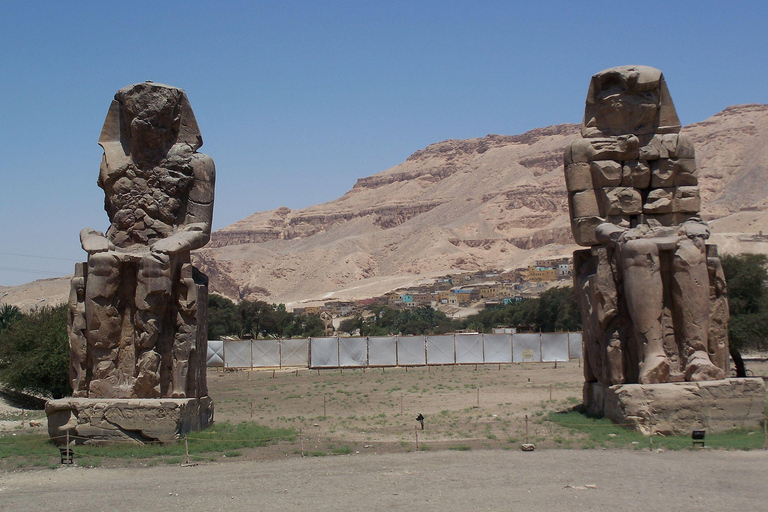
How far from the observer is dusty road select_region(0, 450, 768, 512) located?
6.03 meters

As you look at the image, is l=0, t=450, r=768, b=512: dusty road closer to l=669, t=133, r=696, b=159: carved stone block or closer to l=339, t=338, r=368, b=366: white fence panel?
l=669, t=133, r=696, b=159: carved stone block

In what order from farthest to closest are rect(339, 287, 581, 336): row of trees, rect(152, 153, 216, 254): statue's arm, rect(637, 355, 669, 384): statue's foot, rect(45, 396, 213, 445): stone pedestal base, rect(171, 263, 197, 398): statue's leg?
1. rect(339, 287, 581, 336): row of trees
2. rect(152, 153, 216, 254): statue's arm
3. rect(171, 263, 197, 398): statue's leg
4. rect(637, 355, 669, 384): statue's foot
5. rect(45, 396, 213, 445): stone pedestal base

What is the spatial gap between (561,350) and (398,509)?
21.1 meters

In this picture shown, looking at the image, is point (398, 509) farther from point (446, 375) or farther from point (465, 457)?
point (446, 375)

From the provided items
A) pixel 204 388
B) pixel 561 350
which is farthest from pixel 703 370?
pixel 561 350

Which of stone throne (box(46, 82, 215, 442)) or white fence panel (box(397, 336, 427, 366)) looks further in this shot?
white fence panel (box(397, 336, 427, 366))

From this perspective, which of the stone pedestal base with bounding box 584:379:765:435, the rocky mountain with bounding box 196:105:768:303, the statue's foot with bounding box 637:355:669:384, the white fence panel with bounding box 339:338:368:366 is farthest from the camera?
the rocky mountain with bounding box 196:105:768:303

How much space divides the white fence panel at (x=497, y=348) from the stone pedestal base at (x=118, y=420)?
1820 centimetres

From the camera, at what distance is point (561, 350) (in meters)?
26.1

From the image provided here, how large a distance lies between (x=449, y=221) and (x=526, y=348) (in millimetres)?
106149

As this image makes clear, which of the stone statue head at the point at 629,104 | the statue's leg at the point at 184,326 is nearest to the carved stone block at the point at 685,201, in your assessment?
the stone statue head at the point at 629,104

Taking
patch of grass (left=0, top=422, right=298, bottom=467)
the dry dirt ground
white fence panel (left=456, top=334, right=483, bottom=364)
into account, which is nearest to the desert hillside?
white fence panel (left=456, top=334, right=483, bottom=364)

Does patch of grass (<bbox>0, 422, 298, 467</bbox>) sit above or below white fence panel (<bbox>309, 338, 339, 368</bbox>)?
below

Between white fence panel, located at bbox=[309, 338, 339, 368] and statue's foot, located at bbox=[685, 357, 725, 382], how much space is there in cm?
1788
